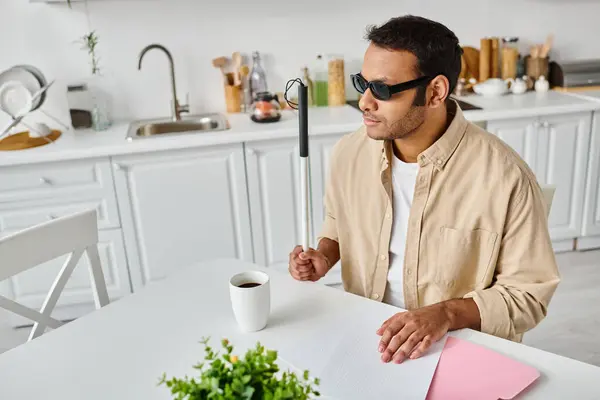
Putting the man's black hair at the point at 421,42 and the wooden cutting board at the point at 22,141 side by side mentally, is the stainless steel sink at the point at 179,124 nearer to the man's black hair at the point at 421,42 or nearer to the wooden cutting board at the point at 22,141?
the wooden cutting board at the point at 22,141

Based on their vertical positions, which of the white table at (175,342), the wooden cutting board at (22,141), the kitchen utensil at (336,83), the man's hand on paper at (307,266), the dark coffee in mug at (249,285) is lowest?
the white table at (175,342)

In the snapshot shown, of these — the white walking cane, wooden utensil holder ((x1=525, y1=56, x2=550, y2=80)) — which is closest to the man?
the white walking cane

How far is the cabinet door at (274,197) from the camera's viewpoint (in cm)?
280

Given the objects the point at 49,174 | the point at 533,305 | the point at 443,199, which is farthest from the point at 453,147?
the point at 49,174

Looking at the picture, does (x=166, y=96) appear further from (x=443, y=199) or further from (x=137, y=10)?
(x=443, y=199)

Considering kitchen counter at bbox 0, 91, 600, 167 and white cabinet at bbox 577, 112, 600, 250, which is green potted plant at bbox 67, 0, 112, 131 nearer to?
kitchen counter at bbox 0, 91, 600, 167

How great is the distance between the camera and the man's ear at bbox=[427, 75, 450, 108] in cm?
139

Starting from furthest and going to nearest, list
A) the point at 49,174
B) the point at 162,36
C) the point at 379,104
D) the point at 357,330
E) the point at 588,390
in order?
the point at 162,36 → the point at 49,174 → the point at 379,104 → the point at 357,330 → the point at 588,390

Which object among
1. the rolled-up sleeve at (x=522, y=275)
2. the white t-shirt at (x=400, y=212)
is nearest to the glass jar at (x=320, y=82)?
the white t-shirt at (x=400, y=212)

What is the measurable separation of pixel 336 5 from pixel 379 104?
6.59ft

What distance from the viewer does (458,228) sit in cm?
138

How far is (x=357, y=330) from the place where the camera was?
46.5 inches

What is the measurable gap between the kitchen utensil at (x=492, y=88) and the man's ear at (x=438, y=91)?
1.99 metres

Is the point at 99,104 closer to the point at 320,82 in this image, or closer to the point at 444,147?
the point at 320,82
